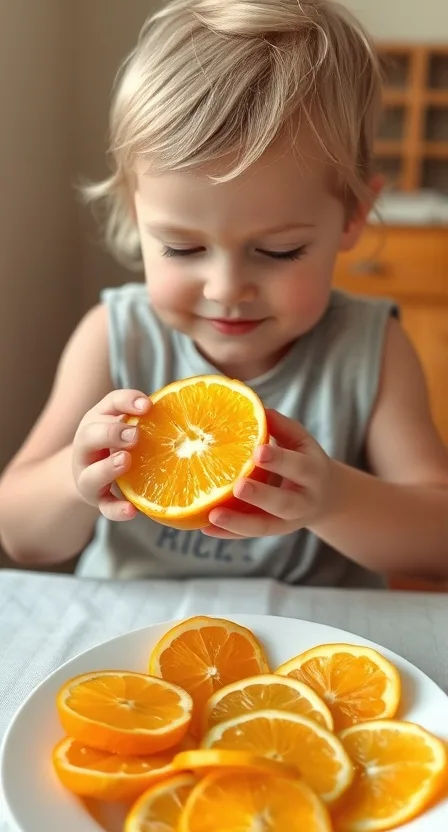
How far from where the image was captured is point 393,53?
2.25m

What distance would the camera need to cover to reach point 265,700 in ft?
1.87

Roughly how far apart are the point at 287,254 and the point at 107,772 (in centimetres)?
50

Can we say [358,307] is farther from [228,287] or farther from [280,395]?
[228,287]

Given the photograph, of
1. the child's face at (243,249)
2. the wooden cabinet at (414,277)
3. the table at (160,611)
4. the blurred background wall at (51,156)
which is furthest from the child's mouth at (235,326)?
the wooden cabinet at (414,277)

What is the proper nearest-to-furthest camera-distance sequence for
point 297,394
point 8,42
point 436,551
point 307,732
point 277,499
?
point 307,732
point 277,499
point 436,551
point 297,394
point 8,42

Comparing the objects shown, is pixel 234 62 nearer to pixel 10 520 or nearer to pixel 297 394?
pixel 297 394

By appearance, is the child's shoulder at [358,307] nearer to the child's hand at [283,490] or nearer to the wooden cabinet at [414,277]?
the child's hand at [283,490]

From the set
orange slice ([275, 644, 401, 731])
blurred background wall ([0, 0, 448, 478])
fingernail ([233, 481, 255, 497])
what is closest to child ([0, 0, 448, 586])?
fingernail ([233, 481, 255, 497])

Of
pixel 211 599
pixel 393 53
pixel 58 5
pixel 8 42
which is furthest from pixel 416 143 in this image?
pixel 211 599

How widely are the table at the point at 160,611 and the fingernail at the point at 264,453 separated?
21cm

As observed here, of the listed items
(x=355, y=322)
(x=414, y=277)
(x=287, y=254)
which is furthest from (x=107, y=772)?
(x=414, y=277)

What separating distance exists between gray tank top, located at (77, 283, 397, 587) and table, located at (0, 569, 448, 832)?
0.18 metres

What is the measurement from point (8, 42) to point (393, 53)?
123 centimetres

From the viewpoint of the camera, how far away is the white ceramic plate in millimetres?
489
